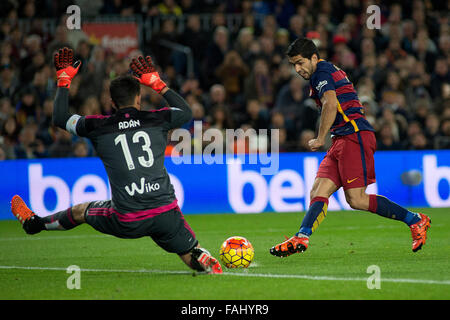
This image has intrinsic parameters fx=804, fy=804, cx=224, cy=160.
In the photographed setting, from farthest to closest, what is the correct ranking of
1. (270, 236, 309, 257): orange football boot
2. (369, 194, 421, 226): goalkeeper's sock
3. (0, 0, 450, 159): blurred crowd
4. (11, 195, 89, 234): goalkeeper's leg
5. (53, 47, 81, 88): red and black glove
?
(0, 0, 450, 159): blurred crowd, (369, 194, 421, 226): goalkeeper's sock, (270, 236, 309, 257): orange football boot, (11, 195, 89, 234): goalkeeper's leg, (53, 47, 81, 88): red and black glove

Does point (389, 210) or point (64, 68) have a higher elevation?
point (64, 68)

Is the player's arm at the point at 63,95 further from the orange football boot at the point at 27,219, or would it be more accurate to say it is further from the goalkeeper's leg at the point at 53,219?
the orange football boot at the point at 27,219

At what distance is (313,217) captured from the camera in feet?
26.1

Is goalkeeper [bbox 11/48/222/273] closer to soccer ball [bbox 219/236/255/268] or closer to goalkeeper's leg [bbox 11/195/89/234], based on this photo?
goalkeeper's leg [bbox 11/195/89/234]

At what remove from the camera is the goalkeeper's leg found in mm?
7277

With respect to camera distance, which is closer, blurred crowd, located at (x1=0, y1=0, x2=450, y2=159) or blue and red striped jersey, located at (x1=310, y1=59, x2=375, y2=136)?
blue and red striped jersey, located at (x1=310, y1=59, x2=375, y2=136)

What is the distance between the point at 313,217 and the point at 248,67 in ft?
29.5

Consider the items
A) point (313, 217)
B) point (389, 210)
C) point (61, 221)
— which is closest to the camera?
point (61, 221)

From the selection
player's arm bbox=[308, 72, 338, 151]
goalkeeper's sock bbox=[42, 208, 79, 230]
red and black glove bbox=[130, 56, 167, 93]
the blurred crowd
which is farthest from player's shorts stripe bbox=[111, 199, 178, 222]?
the blurred crowd

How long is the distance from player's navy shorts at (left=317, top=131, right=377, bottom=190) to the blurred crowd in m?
6.13

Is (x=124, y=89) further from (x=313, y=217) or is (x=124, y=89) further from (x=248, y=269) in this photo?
(x=313, y=217)

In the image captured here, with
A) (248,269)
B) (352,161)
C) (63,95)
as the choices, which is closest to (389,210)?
(352,161)

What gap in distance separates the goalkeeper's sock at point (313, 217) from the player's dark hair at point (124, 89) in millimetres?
2184

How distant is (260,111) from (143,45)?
3.66m
